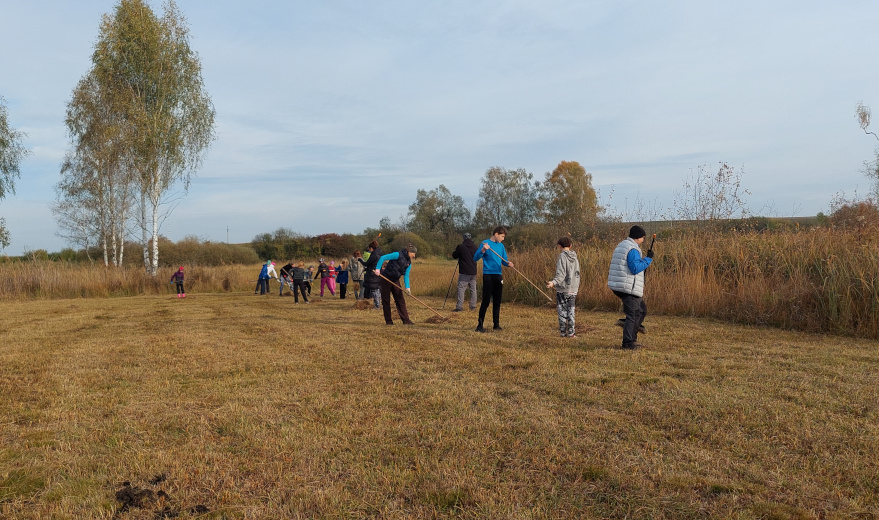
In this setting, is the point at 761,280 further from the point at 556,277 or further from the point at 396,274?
the point at 396,274

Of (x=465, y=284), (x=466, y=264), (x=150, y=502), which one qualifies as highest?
(x=466, y=264)

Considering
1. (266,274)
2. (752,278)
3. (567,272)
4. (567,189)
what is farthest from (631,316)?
(567,189)

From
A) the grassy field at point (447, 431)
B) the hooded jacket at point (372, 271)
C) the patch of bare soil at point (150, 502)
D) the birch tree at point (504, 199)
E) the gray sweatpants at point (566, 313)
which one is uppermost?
the birch tree at point (504, 199)

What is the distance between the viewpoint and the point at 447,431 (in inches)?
173

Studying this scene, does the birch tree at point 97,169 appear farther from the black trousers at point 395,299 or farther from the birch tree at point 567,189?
the birch tree at point 567,189

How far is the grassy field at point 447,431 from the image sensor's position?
127 inches

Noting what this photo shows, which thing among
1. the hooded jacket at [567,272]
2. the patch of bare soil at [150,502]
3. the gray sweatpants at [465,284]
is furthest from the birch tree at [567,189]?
the patch of bare soil at [150,502]

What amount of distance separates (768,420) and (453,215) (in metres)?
56.3

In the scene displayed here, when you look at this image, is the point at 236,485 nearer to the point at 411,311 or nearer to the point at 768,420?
the point at 768,420

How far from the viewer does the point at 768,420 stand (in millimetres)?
4484

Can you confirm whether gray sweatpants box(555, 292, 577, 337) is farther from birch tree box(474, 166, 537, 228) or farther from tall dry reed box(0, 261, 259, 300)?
birch tree box(474, 166, 537, 228)

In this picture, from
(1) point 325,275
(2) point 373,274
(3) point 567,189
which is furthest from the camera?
(3) point 567,189

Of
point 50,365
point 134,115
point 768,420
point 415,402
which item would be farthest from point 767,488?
point 134,115

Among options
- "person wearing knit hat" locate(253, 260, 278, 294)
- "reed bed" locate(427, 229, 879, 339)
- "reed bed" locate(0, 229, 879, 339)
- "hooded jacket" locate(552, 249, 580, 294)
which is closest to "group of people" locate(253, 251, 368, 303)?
"person wearing knit hat" locate(253, 260, 278, 294)
